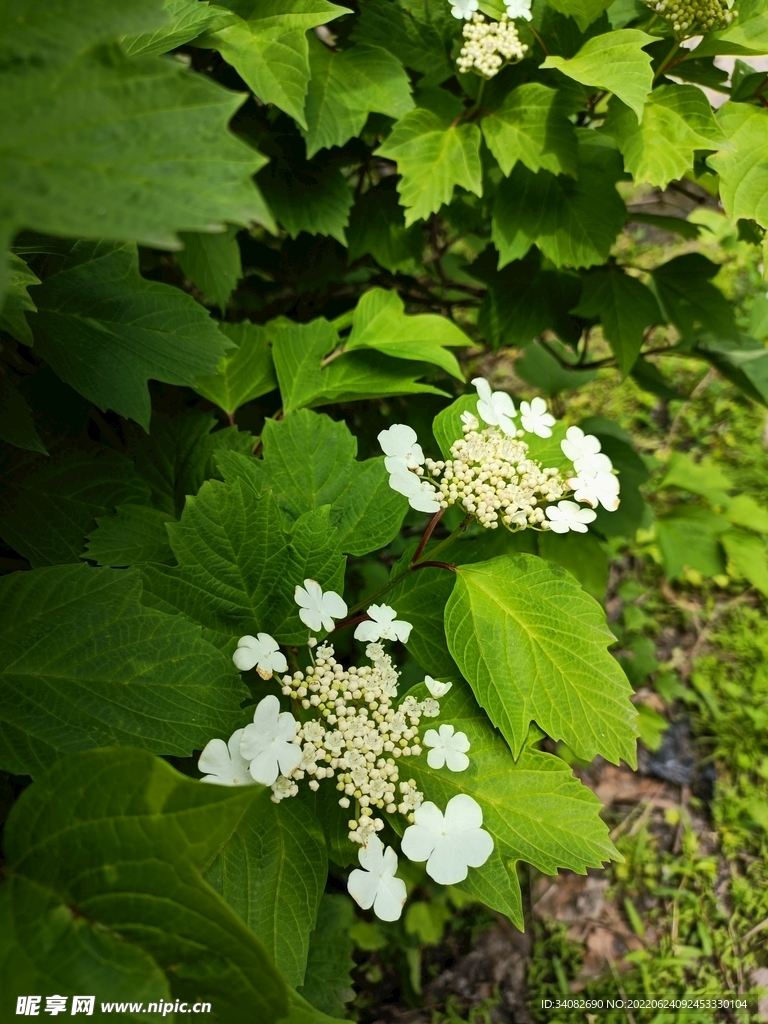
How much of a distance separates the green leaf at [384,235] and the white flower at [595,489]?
779 millimetres

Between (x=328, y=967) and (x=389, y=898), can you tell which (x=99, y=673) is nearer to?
(x=389, y=898)

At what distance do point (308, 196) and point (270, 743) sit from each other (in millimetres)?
1094

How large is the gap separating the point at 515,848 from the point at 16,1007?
0.47 metres

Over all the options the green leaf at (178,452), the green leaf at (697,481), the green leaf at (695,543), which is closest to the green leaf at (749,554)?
the green leaf at (695,543)

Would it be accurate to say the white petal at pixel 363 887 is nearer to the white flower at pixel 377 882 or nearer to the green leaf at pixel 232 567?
the white flower at pixel 377 882

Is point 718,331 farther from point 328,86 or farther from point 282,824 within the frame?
point 282,824

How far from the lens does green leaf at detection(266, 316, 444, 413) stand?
1177 mm

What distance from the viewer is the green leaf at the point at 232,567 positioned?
32.5 inches

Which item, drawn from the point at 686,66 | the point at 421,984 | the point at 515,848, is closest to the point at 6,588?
the point at 515,848

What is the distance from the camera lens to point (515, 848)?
0.73 m

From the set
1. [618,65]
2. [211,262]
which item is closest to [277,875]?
[211,262]

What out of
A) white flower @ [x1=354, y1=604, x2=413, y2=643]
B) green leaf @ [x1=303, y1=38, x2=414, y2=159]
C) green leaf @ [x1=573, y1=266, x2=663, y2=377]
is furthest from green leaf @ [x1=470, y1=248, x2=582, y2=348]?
white flower @ [x1=354, y1=604, x2=413, y2=643]

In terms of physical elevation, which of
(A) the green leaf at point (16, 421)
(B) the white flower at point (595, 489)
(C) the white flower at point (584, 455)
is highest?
(A) the green leaf at point (16, 421)

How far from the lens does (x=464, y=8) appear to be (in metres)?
1.06
